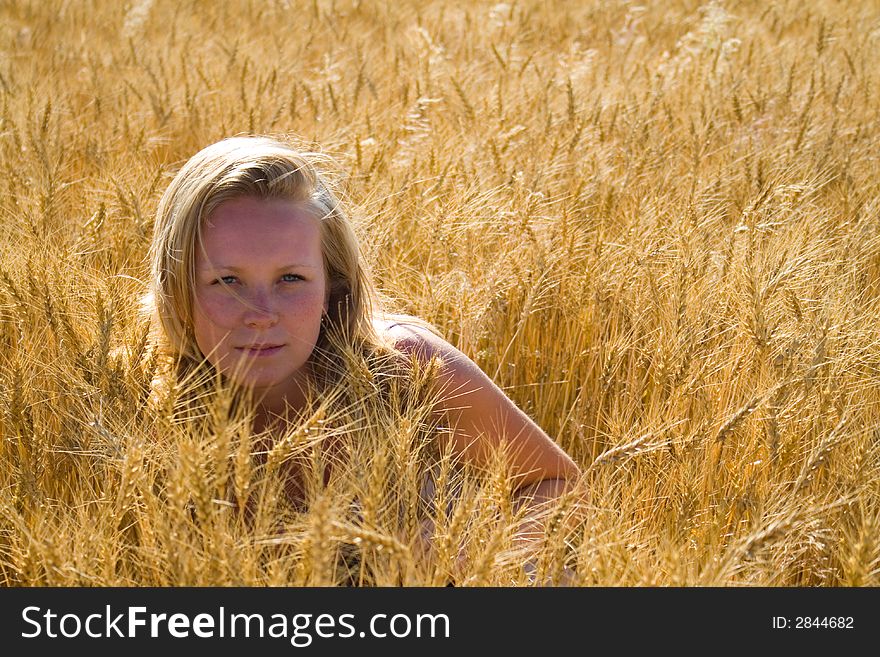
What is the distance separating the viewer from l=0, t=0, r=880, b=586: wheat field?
136 centimetres

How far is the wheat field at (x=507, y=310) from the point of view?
1.36 meters

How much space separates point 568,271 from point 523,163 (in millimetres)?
813

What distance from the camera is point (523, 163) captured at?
3.09m

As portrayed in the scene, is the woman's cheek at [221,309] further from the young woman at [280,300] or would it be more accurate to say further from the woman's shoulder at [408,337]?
the woman's shoulder at [408,337]

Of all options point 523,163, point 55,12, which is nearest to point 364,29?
point 55,12

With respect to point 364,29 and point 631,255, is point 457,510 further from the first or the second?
point 364,29

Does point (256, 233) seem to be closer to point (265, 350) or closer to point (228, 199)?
point (228, 199)

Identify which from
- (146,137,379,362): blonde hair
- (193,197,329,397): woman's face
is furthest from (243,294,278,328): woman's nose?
(146,137,379,362): blonde hair

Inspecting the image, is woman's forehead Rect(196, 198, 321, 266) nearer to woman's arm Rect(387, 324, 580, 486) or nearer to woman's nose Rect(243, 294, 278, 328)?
woman's nose Rect(243, 294, 278, 328)

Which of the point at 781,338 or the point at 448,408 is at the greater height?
the point at 781,338

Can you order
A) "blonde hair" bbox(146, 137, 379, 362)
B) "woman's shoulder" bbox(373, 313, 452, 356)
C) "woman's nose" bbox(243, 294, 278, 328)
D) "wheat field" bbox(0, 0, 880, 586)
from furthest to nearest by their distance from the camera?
"woman's shoulder" bbox(373, 313, 452, 356) → "blonde hair" bbox(146, 137, 379, 362) → "woman's nose" bbox(243, 294, 278, 328) → "wheat field" bbox(0, 0, 880, 586)

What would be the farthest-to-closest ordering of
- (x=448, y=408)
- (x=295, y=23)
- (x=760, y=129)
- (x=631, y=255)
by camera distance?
(x=295, y=23) → (x=760, y=129) → (x=631, y=255) → (x=448, y=408)

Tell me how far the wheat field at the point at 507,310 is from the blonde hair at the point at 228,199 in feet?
0.34

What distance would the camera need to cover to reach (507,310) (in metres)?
2.44
